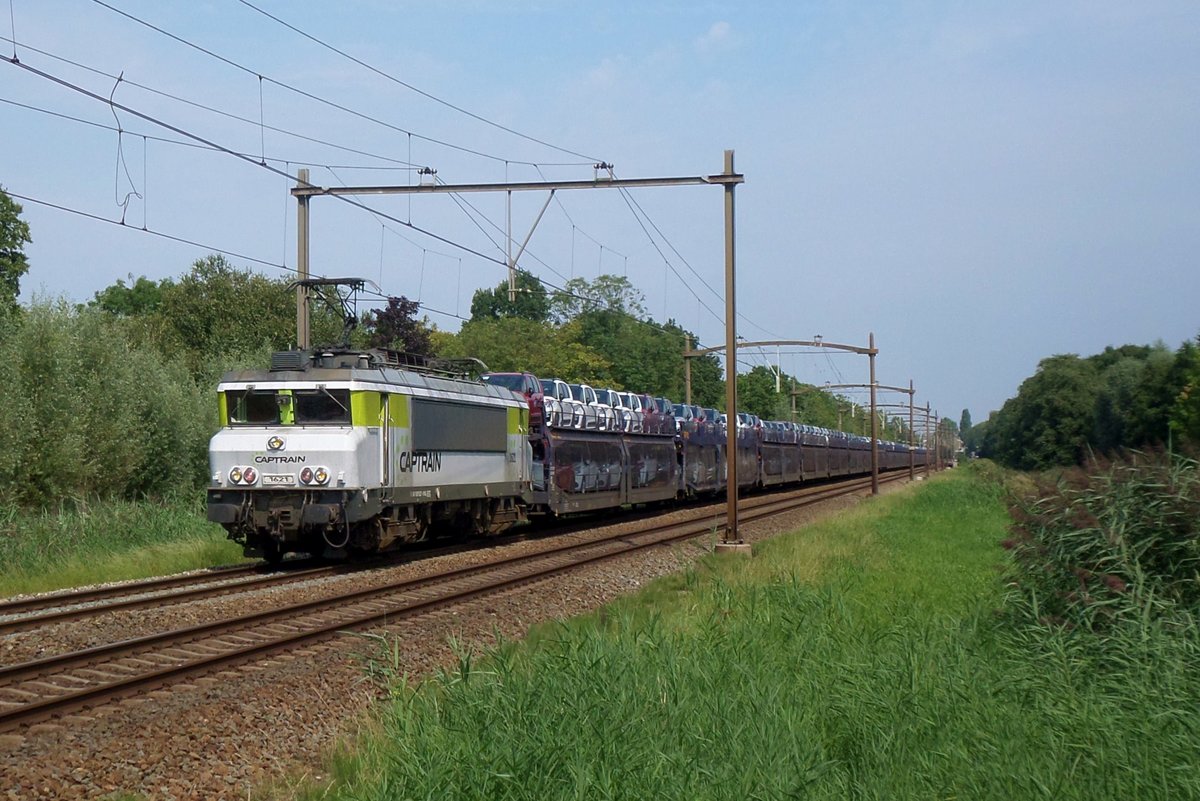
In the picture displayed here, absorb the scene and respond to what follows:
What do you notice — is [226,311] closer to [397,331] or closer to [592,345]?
[397,331]

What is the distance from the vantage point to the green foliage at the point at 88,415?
23.5 m

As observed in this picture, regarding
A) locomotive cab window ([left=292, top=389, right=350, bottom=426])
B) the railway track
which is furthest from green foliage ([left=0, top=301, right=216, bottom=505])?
the railway track

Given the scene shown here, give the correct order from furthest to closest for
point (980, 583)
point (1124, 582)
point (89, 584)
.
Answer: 1. point (89, 584)
2. point (980, 583)
3. point (1124, 582)

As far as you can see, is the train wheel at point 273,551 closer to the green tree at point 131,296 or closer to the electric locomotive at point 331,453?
the electric locomotive at point 331,453

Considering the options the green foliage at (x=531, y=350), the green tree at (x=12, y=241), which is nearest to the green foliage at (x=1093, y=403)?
the green foliage at (x=531, y=350)

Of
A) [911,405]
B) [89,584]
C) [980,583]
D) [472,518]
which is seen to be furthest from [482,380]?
[911,405]

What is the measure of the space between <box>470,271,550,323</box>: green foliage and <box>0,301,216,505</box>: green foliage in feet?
181

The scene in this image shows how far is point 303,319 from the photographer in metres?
20.5

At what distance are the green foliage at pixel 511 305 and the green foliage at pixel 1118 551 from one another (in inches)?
2949

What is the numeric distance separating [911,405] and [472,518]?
5706 centimetres

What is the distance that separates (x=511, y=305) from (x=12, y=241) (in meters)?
47.2

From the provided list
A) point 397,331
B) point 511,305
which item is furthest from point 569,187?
point 511,305

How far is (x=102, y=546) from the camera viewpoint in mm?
19094

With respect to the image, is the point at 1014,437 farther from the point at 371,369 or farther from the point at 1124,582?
the point at 1124,582
